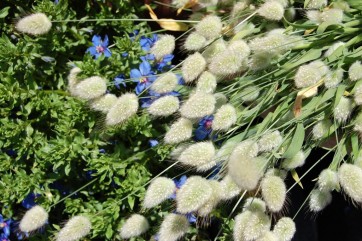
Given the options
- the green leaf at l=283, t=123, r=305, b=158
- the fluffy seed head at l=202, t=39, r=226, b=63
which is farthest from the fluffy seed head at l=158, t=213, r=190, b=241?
the fluffy seed head at l=202, t=39, r=226, b=63

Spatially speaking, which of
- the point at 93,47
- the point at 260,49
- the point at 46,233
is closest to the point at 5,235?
the point at 46,233

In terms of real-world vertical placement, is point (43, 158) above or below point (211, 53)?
below

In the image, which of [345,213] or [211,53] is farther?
[345,213]

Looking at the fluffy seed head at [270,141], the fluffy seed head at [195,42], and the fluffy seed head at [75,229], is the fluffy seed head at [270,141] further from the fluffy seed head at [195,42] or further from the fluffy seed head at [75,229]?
the fluffy seed head at [75,229]

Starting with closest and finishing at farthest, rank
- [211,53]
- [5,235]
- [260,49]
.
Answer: [260,49], [211,53], [5,235]

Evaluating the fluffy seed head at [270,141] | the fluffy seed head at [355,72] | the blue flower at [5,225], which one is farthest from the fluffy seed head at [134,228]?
the fluffy seed head at [355,72]

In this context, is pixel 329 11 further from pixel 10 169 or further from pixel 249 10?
pixel 10 169

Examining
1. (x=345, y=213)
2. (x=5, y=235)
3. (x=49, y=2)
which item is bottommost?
(x=345, y=213)
